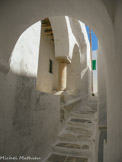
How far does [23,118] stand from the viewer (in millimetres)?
2480

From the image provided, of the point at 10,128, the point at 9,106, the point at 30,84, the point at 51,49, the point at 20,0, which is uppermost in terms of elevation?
the point at 51,49

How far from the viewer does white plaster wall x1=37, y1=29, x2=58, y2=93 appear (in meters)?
7.55

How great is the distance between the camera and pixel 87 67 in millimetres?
8633

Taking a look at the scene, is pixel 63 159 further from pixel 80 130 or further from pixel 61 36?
pixel 61 36

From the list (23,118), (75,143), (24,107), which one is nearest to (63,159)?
(75,143)

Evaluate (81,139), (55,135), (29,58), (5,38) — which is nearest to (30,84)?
(29,58)

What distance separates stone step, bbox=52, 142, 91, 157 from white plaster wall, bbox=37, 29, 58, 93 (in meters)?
3.99

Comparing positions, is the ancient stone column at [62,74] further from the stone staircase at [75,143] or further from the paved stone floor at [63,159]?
the paved stone floor at [63,159]

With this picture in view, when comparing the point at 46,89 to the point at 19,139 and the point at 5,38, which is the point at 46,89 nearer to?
the point at 19,139

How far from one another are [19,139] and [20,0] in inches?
85.0

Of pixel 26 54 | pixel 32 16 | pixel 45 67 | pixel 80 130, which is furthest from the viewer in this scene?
pixel 45 67

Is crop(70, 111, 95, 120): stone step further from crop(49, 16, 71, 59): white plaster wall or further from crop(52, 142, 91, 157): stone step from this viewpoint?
crop(49, 16, 71, 59): white plaster wall

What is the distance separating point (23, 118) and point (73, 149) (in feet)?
5.67

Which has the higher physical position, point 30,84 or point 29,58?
point 29,58
